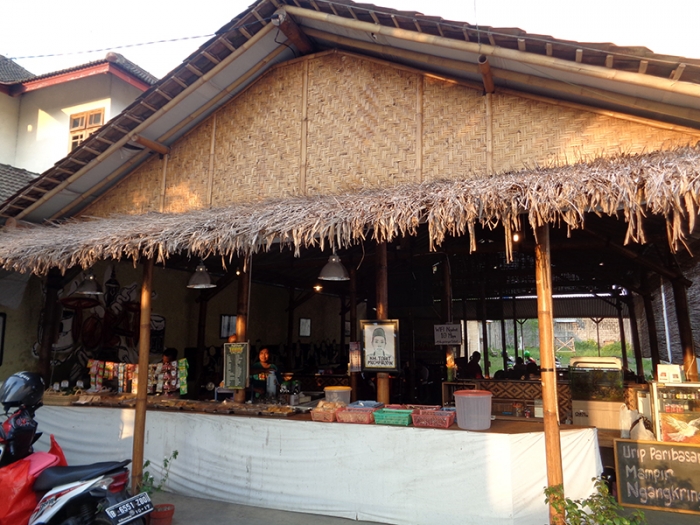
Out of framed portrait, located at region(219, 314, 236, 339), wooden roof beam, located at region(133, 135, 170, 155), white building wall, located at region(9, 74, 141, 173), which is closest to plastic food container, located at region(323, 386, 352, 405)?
wooden roof beam, located at region(133, 135, 170, 155)

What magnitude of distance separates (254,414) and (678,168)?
5.25 m

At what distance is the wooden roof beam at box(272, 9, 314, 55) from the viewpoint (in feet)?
20.5

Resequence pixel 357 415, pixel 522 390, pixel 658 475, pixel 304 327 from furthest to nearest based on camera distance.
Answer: pixel 304 327 → pixel 522 390 → pixel 357 415 → pixel 658 475

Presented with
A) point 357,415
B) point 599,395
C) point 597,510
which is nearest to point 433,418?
point 357,415

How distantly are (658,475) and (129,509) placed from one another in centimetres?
484

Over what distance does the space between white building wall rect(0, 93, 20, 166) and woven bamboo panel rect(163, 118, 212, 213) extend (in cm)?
601

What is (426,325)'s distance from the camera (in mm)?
17594

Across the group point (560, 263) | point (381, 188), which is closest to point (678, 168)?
point (381, 188)

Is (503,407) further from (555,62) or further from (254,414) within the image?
(555,62)

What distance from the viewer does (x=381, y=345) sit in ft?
19.6

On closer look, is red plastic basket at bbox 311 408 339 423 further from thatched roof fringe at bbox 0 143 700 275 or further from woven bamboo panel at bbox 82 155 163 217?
woven bamboo panel at bbox 82 155 163 217

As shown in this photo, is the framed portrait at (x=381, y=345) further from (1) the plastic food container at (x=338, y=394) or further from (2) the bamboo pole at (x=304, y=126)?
(2) the bamboo pole at (x=304, y=126)

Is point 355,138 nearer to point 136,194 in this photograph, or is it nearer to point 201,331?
point 136,194

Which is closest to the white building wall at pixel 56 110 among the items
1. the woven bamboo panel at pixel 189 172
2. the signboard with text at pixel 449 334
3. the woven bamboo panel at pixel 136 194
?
the woven bamboo panel at pixel 136 194
